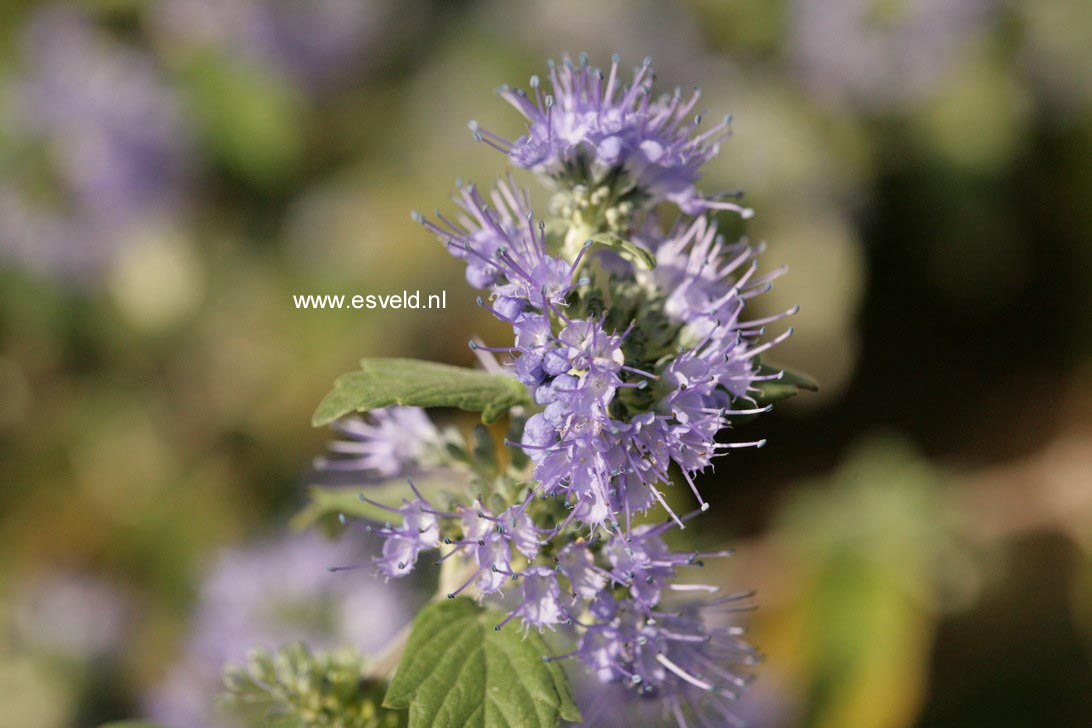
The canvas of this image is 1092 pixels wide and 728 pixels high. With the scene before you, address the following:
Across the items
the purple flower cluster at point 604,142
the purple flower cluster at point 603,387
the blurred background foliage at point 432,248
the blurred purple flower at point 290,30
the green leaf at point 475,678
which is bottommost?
the green leaf at point 475,678

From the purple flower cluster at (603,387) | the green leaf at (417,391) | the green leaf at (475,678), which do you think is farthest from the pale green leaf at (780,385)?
the green leaf at (475,678)

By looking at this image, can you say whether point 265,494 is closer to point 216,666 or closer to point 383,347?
point 383,347

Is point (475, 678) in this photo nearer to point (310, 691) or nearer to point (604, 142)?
point (310, 691)

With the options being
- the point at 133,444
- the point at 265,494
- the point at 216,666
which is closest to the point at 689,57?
the point at 265,494

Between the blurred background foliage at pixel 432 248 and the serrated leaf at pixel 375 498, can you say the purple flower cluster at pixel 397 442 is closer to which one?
the serrated leaf at pixel 375 498

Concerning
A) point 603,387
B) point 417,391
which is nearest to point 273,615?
point 417,391

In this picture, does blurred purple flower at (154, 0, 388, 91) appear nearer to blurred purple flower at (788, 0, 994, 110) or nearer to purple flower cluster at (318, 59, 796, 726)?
blurred purple flower at (788, 0, 994, 110)
